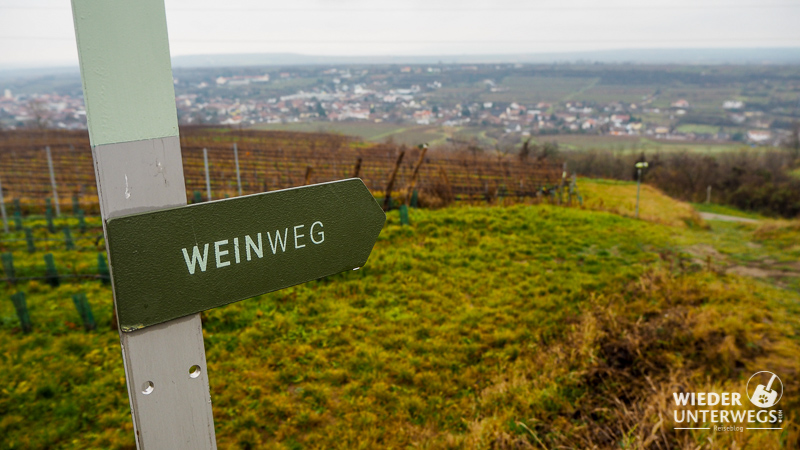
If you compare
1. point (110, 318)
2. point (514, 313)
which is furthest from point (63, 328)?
point (514, 313)

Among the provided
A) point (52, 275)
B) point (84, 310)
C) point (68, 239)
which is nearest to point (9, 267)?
point (52, 275)

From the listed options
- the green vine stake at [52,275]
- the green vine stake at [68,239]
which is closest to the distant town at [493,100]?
the green vine stake at [68,239]

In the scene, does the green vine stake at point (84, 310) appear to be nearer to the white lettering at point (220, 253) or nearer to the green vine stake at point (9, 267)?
the green vine stake at point (9, 267)

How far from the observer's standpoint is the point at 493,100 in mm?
58969

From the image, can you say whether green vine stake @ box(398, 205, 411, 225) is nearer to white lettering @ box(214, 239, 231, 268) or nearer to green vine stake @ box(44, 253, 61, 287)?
green vine stake @ box(44, 253, 61, 287)

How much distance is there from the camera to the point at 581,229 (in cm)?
1028

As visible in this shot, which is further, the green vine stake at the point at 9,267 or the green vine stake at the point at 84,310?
the green vine stake at the point at 9,267

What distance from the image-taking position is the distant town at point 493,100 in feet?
143

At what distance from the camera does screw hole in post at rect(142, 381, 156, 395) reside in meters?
0.95

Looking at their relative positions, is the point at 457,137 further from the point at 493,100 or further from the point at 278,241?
the point at 278,241

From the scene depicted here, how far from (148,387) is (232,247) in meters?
0.33

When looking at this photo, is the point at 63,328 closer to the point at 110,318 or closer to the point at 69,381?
the point at 110,318

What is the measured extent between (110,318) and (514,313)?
5242mm

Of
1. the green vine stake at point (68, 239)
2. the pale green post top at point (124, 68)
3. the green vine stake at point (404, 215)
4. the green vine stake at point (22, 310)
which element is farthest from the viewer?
→ the green vine stake at point (404, 215)
